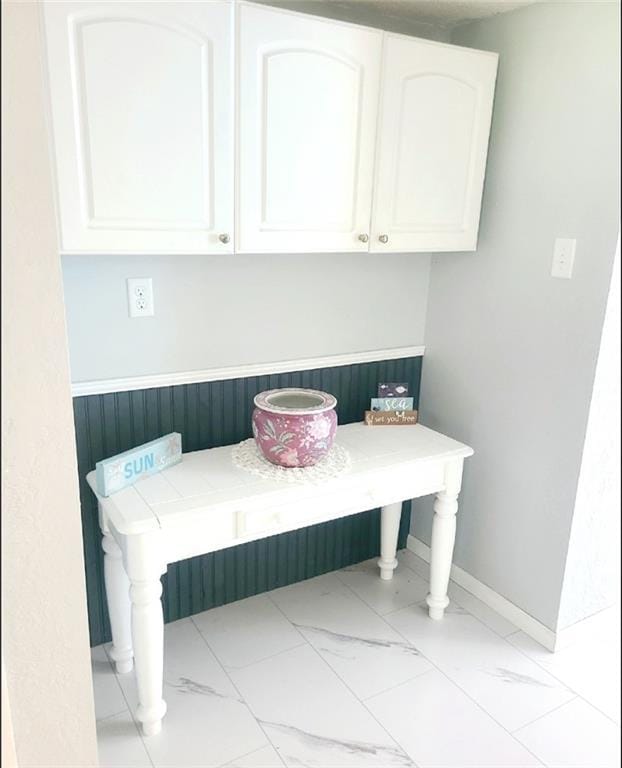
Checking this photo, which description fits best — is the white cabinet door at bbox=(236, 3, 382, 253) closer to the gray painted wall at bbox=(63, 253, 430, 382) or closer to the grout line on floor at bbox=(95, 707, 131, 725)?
the gray painted wall at bbox=(63, 253, 430, 382)

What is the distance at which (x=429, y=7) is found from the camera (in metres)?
1.85

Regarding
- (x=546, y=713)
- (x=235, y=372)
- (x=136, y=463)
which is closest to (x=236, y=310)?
(x=235, y=372)

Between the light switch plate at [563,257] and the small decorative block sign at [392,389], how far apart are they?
0.63m

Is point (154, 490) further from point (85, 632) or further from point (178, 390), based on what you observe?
point (85, 632)

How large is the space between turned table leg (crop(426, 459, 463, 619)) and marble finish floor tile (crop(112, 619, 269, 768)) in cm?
74

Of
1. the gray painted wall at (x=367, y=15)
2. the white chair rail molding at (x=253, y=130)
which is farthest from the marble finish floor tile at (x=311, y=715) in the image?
the gray painted wall at (x=367, y=15)

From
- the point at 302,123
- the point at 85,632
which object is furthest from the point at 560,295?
the point at 85,632

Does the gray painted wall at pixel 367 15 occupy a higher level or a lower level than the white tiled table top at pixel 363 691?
higher

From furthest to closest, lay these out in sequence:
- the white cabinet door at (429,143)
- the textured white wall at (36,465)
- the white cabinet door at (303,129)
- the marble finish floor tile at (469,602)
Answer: the marble finish floor tile at (469,602) < the white cabinet door at (429,143) < the white cabinet door at (303,129) < the textured white wall at (36,465)

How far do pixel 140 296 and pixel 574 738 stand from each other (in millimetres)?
1701

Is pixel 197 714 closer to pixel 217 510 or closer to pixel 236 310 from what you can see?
pixel 217 510

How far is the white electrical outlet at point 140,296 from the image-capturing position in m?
1.75

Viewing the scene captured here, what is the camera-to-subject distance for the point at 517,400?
6.63 feet

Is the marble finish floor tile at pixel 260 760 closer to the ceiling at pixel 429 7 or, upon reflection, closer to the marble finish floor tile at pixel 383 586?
the marble finish floor tile at pixel 383 586
